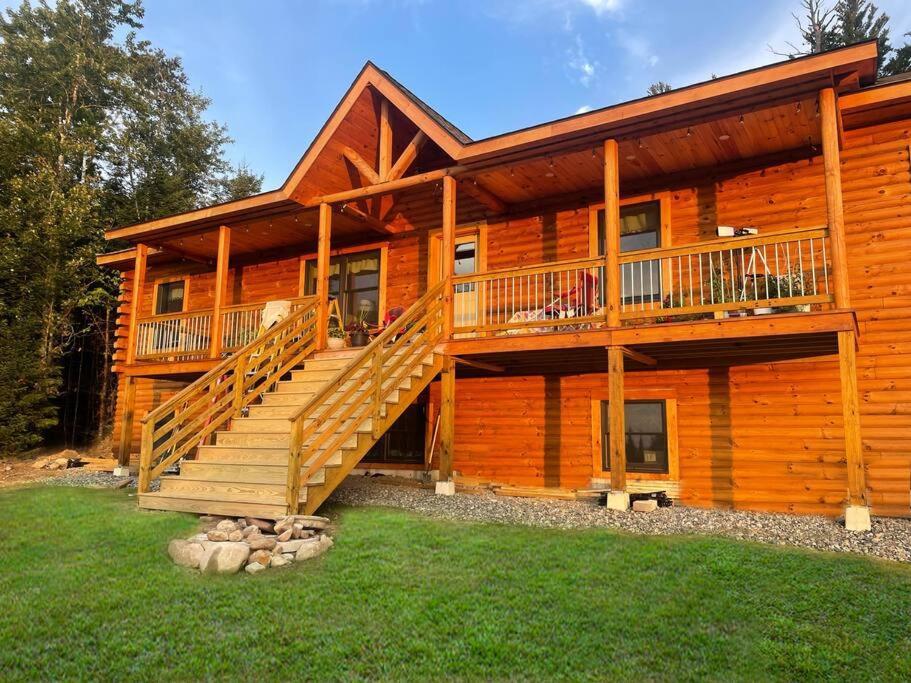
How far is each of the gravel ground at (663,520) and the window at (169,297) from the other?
955cm

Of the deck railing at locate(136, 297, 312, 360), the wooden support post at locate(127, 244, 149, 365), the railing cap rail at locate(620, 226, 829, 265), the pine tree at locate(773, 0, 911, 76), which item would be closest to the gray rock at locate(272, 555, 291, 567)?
the railing cap rail at locate(620, 226, 829, 265)

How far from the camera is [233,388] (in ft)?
34.9

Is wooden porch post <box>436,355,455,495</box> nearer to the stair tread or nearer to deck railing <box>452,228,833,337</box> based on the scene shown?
deck railing <box>452,228,833,337</box>

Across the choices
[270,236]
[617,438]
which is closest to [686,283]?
[617,438]

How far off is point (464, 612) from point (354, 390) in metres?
3.81

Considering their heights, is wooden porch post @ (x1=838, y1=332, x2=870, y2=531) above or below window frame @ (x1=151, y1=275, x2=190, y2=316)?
below

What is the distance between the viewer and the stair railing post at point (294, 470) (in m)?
6.98

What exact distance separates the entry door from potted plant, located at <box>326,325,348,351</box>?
1926mm

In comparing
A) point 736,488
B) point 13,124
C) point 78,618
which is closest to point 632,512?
point 736,488

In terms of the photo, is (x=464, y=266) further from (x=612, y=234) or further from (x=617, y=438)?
(x=617, y=438)

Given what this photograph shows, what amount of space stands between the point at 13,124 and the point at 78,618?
68.5ft

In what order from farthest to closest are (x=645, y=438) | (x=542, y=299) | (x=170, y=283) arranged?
(x=170, y=283) < (x=542, y=299) < (x=645, y=438)

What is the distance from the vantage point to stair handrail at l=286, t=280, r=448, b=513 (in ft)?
23.1

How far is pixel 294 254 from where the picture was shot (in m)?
14.7
